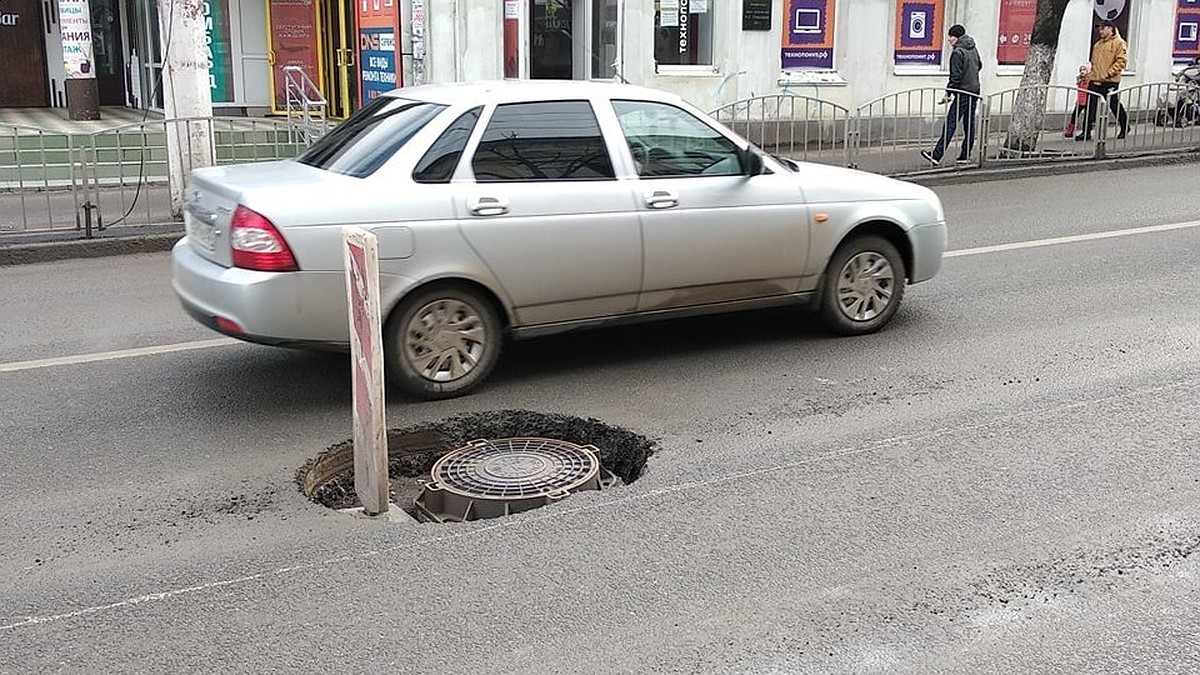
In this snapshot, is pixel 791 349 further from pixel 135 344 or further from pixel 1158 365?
pixel 135 344

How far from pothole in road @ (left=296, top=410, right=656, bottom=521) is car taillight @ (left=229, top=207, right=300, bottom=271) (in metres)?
0.98

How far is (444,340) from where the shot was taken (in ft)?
21.1

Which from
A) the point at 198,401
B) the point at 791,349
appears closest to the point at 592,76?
the point at 791,349

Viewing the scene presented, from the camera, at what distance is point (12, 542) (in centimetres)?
470

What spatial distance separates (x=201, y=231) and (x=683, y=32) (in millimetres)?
13370

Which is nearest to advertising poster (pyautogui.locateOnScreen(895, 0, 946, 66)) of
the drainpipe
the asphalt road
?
the drainpipe

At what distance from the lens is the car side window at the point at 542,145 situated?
6562 mm

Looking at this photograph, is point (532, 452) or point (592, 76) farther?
point (592, 76)

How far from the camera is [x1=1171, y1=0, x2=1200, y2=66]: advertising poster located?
2330 cm

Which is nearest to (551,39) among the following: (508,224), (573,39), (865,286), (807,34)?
(573,39)

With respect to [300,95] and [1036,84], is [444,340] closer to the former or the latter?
[1036,84]

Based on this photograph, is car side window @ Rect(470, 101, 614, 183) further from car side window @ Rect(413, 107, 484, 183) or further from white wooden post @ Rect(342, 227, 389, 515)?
white wooden post @ Rect(342, 227, 389, 515)

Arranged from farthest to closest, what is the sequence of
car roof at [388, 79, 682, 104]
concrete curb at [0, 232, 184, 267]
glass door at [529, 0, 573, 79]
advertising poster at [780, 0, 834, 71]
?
advertising poster at [780, 0, 834, 71] < glass door at [529, 0, 573, 79] < concrete curb at [0, 232, 184, 267] < car roof at [388, 79, 682, 104]

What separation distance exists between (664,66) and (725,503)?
47.3 ft
